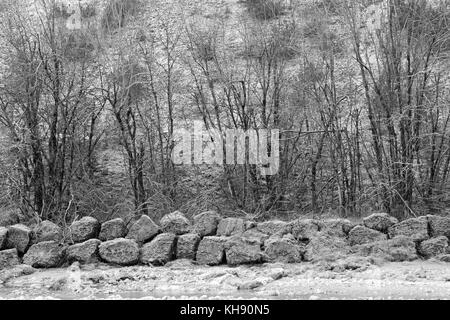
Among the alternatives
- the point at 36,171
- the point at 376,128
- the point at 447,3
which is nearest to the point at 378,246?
the point at 376,128

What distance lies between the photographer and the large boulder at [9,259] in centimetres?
847

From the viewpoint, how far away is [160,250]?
324 inches

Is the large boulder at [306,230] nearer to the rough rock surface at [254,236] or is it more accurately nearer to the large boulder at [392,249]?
the rough rock surface at [254,236]

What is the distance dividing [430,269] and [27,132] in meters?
7.41

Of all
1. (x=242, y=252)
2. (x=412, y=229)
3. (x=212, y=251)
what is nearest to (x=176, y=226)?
(x=212, y=251)

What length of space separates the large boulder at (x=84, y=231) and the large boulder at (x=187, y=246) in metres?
1.21

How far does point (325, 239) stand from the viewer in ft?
26.0

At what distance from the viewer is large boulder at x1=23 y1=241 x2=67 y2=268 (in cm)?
846

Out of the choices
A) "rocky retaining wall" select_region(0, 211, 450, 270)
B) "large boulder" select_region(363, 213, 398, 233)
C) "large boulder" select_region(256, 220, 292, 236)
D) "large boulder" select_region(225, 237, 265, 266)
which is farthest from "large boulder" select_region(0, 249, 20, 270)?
"large boulder" select_region(363, 213, 398, 233)

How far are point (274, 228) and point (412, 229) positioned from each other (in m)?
1.66

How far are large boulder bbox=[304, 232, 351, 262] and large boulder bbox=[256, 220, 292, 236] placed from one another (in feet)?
1.23

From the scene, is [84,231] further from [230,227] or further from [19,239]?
[230,227]

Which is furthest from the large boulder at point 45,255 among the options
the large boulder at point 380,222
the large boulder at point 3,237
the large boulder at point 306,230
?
the large boulder at point 380,222

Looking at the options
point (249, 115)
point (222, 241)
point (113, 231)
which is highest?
point (249, 115)
